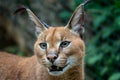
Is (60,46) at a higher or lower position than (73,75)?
higher

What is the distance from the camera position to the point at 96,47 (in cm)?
948

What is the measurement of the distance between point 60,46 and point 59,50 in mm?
79

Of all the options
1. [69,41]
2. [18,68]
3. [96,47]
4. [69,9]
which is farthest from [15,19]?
[69,41]

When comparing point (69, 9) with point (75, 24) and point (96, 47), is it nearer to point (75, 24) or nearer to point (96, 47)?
point (96, 47)

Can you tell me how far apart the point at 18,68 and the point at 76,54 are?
3.75 ft

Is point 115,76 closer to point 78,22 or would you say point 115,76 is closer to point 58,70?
point 78,22

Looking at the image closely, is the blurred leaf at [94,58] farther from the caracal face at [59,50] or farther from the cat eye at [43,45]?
the cat eye at [43,45]

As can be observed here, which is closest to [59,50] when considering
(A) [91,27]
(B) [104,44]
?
(B) [104,44]

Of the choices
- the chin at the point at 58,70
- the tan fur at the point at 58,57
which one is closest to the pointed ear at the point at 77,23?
the tan fur at the point at 58,57

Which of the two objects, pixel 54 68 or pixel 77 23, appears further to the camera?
pixel 77 23

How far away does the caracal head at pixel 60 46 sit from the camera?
5.96 meters

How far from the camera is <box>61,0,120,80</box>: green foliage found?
29.6 ft

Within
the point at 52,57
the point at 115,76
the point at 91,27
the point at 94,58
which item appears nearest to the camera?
the point at 52,57

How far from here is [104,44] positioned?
30.8 ft
